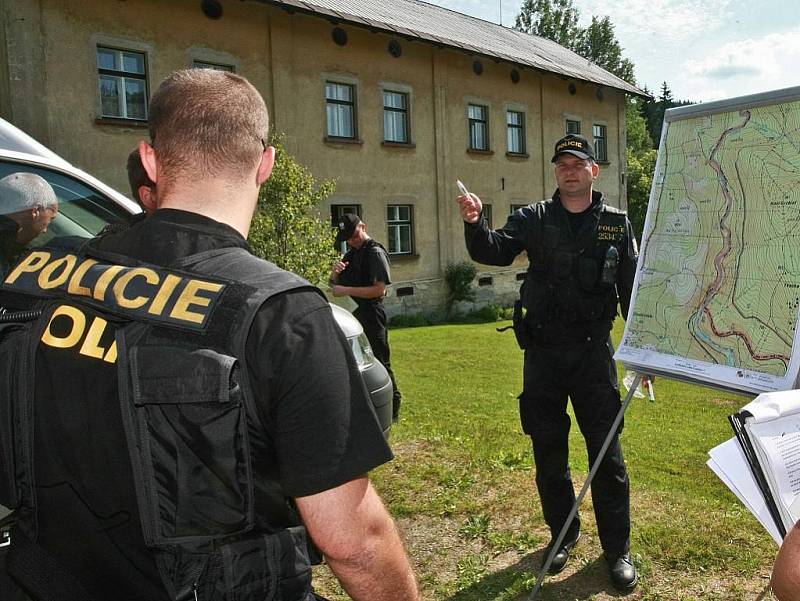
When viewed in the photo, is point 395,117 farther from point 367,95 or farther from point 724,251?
point 724,251

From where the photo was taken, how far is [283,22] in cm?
1445

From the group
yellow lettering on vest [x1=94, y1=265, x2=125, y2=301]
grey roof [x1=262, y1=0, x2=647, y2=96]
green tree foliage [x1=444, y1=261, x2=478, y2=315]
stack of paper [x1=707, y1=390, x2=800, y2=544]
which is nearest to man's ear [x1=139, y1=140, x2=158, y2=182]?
yellow lettering on vest [x1=94, y1=265, x2=125, y2=301]

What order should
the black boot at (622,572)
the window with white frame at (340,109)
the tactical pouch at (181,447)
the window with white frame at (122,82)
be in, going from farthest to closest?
the window with white frame at (340,109) → the window with white frame at (122,82) → the black boot at (622,572) → the tactical pouch at (181,447)

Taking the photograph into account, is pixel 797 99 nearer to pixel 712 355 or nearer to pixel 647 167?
pixel 712 355

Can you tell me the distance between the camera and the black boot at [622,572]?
3.24m

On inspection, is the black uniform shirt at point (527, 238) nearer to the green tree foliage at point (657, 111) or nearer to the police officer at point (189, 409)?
the police officer at point (189, 409)

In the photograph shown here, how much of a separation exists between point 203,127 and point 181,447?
2.12 feet

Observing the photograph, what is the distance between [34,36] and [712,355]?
1205 centimetres

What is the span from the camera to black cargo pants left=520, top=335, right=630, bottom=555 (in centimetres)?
334

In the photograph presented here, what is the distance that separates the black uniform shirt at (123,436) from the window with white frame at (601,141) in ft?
79.8

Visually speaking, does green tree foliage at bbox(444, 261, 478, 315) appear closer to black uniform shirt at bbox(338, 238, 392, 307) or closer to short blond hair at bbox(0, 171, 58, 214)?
black uniform shirt at bbox(338, 238, 392, 307)

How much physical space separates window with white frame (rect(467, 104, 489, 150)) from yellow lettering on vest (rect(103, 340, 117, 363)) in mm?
18406

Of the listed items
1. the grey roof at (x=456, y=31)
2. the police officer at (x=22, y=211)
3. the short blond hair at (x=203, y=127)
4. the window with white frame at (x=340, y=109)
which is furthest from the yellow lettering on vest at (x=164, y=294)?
the window with white frame at (x=340, y=109)

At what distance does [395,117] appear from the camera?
17.1m
